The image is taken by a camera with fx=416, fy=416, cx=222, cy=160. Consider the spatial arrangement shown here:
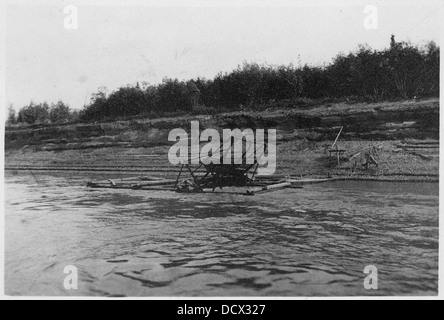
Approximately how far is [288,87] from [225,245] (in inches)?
346

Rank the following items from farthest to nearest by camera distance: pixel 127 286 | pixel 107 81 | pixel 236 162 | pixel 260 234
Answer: pixel 236 162 < pixel 107 81 < pixel 260 234 < pixel 127 286

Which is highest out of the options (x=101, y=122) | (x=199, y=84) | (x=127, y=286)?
(x=199, y=84)

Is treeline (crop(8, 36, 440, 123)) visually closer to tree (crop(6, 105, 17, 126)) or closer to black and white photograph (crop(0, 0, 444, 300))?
black and white photograph (crop(0, 0, 444, 300))

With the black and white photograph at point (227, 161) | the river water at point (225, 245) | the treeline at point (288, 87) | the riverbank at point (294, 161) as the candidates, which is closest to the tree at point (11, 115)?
the black and white photograph at point (227, 161)

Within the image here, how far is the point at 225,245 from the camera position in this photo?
20.9 feet

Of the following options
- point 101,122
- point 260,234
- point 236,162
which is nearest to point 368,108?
point 236,162

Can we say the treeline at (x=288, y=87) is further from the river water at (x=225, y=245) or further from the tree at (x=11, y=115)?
the river water at (x=225, y=245)

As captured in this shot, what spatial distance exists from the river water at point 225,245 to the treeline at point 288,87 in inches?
124

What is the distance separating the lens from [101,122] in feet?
48.9

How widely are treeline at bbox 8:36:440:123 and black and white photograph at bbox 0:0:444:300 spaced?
8 cm

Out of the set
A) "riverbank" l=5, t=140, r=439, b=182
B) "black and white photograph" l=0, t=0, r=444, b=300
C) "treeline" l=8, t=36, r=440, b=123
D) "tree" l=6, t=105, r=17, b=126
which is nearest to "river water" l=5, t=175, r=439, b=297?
"black and white photograph" l=0, t=0, r=444, b=300

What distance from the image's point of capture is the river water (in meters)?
5.52

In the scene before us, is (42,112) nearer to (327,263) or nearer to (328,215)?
(328,215)
